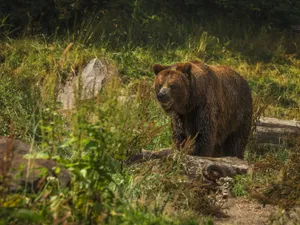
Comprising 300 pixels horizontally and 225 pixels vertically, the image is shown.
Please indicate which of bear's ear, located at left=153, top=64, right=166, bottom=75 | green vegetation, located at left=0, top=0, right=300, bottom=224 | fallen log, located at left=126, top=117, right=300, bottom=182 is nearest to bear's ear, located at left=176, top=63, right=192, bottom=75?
bear's ear, located at left=153, top=64, right=166, bottom=75

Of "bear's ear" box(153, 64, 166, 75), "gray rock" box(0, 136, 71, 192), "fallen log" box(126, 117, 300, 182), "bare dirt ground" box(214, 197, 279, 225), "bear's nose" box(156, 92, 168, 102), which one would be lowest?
"bare dirt ground" box(214, 197, 279, 225)

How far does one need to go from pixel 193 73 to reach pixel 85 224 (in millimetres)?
3681

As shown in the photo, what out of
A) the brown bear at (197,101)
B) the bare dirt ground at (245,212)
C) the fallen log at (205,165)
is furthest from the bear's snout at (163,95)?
the bare dirt ground at (245,212)

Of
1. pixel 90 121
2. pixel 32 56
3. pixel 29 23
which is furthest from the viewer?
pixel 29 23

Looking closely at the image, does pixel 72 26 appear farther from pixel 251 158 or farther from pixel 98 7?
pixel 251 158

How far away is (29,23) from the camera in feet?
44.0

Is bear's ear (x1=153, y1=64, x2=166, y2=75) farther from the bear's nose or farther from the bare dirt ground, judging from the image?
the bare dirt ground

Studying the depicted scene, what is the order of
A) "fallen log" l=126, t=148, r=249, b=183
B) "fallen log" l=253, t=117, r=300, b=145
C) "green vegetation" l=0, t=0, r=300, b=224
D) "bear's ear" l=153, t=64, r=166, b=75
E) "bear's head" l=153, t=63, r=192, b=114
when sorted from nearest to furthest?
1. "green vegetation" l=0, t=0, r=300, b=224
2. "fallen log" l=126, t=148, r=249, b=183
3. "bear's head" l=153, t=63, r=192, b=114
4. "bear's ear" l=153, t=64, r=166, b=75
5. "fallen log" l=253, t=117, r=300, b=145

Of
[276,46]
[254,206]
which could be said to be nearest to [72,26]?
[276,46]

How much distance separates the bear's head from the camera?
8438mm

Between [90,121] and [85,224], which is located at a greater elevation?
[90,121]

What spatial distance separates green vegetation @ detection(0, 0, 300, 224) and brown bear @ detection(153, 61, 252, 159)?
326 mm

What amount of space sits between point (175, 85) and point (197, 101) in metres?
0.35

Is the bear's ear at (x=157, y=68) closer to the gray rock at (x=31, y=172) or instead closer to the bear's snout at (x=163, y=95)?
the bear's snout at (x=163, y=95)
